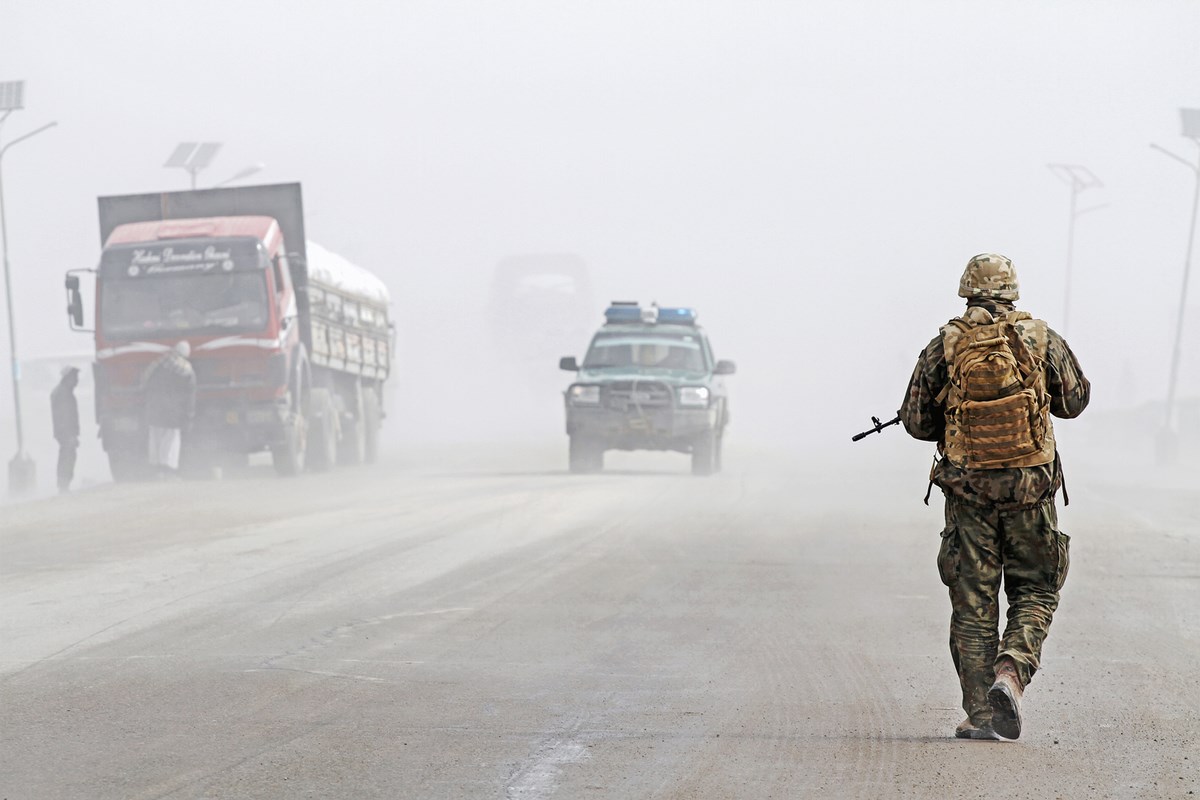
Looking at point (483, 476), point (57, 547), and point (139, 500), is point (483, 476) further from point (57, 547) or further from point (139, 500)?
point (57, 547)

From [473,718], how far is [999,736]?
194 cm

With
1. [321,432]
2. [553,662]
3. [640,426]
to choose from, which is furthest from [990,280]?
[321,432]

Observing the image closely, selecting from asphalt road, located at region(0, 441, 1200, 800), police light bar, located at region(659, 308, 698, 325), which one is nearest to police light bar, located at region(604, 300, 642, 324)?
police light bar, located at region(659, 308, 698, 325)

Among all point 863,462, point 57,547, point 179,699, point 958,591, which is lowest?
point 863,462

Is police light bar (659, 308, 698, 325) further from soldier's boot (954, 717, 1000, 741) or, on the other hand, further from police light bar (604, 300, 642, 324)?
soldier's boot (954, 717, 1000, 741)

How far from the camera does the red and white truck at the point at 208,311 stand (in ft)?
75.6

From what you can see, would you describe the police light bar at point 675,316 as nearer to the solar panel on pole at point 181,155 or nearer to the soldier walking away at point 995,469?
the soldier walking away at point 995,469

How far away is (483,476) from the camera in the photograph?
23.7m

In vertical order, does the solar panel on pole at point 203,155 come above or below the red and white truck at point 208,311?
above

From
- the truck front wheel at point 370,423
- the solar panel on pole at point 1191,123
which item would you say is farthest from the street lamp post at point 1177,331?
the truck front wheel at point 370,423

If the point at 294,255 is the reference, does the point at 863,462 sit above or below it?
below

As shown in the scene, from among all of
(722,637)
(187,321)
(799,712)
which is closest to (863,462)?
(187,321)

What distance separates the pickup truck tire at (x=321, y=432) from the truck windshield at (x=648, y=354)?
15.7ft

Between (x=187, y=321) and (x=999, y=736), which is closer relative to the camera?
(x=999, y=736)
